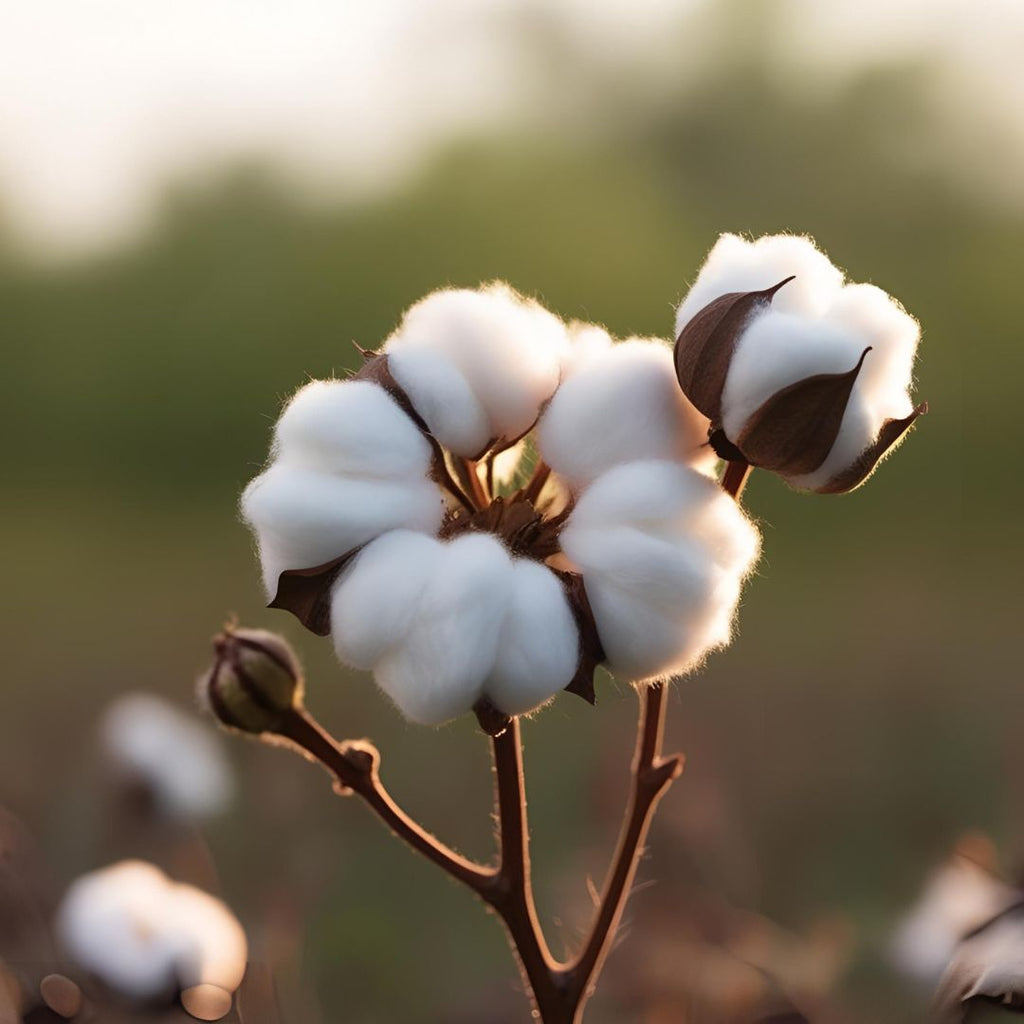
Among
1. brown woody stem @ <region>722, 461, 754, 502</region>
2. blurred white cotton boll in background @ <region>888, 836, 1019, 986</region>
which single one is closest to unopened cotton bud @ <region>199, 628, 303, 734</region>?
brown woody stem @ <region>722, 461, 754, 502</region>

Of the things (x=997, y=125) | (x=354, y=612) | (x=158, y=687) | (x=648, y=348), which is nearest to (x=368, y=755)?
(x=354, y=612)

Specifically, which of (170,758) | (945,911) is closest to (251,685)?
(945,911)

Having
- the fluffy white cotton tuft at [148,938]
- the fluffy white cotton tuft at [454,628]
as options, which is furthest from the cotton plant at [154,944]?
the fluffy white cotton tuft at [454,628]

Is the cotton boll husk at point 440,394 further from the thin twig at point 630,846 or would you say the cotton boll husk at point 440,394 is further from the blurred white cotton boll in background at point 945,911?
the blurred white cotton boll in background at point 945,911

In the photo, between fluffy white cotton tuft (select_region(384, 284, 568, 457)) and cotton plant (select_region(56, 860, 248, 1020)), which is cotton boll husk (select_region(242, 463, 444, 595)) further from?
cotton plant (select_region(56, 860, 248, 1020))

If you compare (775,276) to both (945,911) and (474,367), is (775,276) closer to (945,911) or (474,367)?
(474,367)

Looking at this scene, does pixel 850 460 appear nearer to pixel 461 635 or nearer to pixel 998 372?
pixel 461 635
